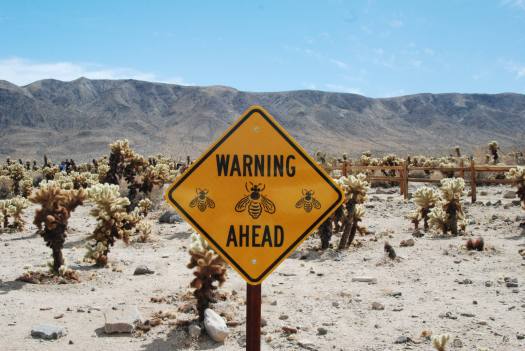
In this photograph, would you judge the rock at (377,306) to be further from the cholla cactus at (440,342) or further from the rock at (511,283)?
the rock at (511,283)

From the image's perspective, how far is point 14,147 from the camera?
85.5m

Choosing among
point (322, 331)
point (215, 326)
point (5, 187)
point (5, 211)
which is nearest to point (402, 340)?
point (322, 331)

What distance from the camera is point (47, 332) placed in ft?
19.0

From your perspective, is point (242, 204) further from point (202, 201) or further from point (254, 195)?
point (202, 201)

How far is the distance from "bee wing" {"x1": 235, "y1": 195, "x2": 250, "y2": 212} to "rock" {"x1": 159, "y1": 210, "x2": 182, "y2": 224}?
458 inches

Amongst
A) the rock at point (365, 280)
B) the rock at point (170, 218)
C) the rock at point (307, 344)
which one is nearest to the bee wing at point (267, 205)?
the rock at point (307, 344)

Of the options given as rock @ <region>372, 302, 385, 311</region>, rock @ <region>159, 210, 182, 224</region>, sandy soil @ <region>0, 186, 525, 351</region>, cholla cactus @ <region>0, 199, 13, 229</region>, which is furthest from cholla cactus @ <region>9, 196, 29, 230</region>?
rock @ <region>372, 302, 385, 311</region>

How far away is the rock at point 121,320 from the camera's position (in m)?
5.98

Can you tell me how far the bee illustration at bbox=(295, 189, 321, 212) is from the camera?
116 inches

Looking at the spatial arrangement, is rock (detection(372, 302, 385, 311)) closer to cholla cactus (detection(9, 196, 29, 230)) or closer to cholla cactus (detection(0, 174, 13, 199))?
cholla cactus (detection(9, 196, 29, 230))

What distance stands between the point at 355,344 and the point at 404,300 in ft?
5.43

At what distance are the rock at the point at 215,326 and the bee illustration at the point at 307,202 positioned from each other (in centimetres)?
334

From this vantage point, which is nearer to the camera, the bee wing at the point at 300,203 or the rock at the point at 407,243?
the bee wing at the point at 300,203

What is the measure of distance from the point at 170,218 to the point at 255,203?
1183 centimetres
